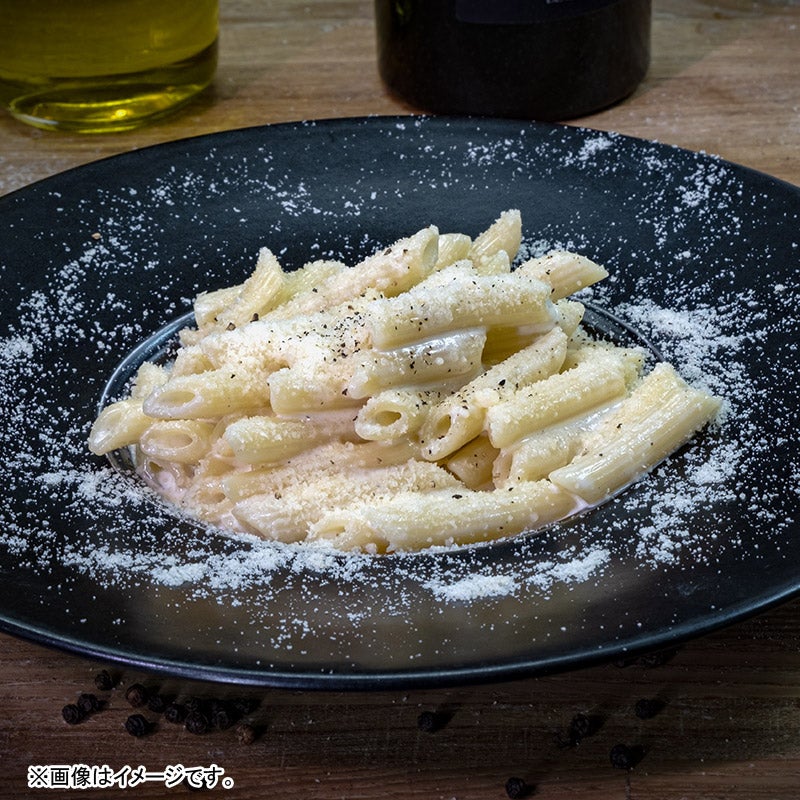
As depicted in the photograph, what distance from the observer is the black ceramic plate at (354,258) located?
1.16 m

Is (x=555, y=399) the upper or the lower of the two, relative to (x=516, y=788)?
upper

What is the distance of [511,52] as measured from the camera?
2.24 metres

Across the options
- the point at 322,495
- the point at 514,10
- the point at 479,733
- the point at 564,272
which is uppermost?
the point at 514,10

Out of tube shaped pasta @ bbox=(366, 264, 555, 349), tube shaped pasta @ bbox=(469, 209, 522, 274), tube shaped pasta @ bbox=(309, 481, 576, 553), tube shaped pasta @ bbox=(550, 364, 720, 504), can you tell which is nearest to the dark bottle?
tube shaped pasta @ bbox=(469, 209, 522, 274)

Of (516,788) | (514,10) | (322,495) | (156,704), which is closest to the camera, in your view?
(516,788)

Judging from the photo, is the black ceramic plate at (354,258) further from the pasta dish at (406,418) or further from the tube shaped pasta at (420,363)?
the tube shaped pasta at (420,363)

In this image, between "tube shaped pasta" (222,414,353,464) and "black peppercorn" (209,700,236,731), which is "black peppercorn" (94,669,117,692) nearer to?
"black peppercorn" (209,700,236,731)

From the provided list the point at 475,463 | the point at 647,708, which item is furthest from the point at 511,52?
the point at 647,708

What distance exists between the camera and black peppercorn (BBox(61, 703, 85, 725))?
1281 millimetres

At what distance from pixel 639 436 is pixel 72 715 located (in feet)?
2.16

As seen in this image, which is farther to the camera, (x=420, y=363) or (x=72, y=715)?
(x=420, y=363)

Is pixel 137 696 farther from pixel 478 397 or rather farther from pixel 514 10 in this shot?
pixel 514 10

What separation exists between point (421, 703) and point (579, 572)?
0.68ft

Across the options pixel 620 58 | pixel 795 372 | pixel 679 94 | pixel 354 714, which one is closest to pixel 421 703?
pixel 354 714
